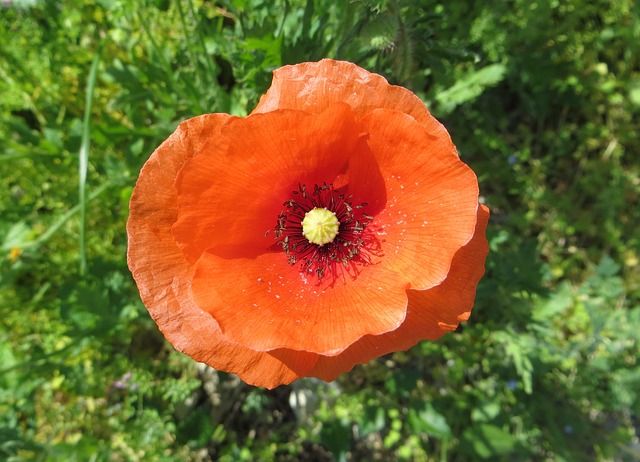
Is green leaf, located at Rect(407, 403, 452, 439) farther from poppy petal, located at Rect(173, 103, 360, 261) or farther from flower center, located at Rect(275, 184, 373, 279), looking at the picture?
poppy petal, located at Rect(173, 103, 360, 261)

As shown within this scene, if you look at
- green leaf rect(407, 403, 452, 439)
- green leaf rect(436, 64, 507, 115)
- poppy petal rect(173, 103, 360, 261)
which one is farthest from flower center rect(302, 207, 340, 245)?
green leaf rect(407, 403, 452, 439)

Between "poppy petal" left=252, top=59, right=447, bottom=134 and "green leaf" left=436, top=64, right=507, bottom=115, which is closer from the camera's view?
"poppy petal" left=252, top=59, right=447, bottom=134

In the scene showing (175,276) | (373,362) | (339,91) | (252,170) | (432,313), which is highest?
(339,91)

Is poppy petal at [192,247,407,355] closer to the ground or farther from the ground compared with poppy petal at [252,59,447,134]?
closer to the ground

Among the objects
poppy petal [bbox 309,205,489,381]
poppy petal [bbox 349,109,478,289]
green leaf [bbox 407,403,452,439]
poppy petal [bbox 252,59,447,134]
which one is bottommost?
green leaf [bbox 407,403,452,439]

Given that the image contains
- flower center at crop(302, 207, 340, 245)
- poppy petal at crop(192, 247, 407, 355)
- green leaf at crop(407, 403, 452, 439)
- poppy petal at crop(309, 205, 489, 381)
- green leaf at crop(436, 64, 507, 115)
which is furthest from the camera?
green leaf at crop(407, 403, 452, 439)

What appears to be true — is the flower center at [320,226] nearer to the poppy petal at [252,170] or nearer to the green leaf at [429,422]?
the poppy petal at [252,170]

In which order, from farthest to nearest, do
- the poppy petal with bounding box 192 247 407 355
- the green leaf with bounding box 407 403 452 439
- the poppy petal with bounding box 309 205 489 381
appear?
the green leaf with bounding box 407 403 452 439, the poppy petal with bounding box 309 205 489 381, the poppy petal with bounding box 192 247 407 355

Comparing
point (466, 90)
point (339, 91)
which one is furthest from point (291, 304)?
point (466, 90)

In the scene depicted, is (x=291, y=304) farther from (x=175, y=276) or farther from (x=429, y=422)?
(x=429, y=422)

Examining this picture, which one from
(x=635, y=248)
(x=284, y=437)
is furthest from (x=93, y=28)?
(x=635, y=248)
